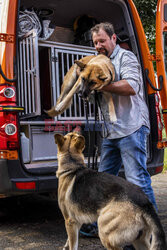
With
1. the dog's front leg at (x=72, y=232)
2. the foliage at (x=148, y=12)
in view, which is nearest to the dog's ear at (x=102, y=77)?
the dog's front leg at (x=72, y=232)

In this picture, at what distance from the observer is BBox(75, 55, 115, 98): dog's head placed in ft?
8.82

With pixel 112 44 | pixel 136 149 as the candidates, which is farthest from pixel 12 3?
pixel 136 149

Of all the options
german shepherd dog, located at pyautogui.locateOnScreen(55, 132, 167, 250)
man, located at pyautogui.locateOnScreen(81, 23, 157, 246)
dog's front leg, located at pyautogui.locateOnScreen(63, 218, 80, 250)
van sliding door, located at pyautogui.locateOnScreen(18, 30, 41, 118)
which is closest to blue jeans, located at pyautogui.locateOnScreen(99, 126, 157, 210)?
man, located at pyautogui.locateOnScreen(81, 23, 157, 246)

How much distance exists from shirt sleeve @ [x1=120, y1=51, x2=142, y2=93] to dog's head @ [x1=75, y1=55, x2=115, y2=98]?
0.12 meters

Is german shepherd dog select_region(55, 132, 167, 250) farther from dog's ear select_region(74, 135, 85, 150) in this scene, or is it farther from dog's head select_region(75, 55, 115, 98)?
dog's head select_region(75, 55, 115, 98)

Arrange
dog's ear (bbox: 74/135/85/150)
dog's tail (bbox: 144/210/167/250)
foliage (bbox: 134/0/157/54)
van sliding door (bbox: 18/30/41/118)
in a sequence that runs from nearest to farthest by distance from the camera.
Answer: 1. dog's tail (bbox: 144/210/167/250)
2. dog's ear (bbox: 74/135/85/150)
3. van sliding door (bbox: 18/30/41/118)
4. foliage (bbox: 134/0/157/54)

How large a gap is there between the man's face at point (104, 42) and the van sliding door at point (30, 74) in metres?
1.35

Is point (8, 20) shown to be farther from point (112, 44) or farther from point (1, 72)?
point (112, 44)

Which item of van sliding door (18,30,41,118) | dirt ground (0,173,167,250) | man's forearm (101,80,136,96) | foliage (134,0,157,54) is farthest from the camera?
foliage (134,0,157,54)

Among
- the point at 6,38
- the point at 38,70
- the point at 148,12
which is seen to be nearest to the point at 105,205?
the point at 6,38

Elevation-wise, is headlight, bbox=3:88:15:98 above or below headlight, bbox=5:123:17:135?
above

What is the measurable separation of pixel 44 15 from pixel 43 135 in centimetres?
198

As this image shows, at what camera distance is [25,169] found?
3.33m

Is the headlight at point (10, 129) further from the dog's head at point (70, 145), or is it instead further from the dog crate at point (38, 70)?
the dog crate at point (38, 70)
